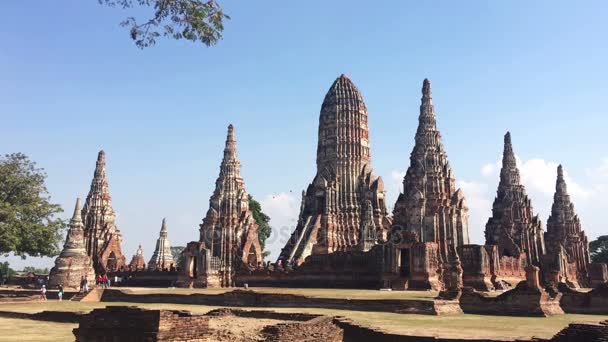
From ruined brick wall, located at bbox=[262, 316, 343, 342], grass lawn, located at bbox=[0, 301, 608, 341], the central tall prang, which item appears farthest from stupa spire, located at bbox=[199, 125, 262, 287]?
ruined brick wall, located at bbox=[262, 316, 343, 342]

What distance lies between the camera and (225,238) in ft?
154

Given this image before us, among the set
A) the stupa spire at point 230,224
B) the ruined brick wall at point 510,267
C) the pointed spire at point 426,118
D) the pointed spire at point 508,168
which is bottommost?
the ruined brick wall at point 510,267

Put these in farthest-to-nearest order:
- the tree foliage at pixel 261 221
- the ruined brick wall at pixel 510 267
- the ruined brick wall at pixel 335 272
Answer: the tree foliage at pixel 261 221 → the ruined brick wall at pixel 510 267 → the ruined brick wall at pixel 335 272

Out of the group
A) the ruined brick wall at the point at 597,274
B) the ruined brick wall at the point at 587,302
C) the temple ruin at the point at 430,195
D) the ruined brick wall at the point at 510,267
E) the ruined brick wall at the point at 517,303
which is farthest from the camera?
the ruined brick wall at the point at 597,274

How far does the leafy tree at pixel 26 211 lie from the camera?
3688 centimetres

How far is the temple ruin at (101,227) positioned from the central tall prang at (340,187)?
18288 mm

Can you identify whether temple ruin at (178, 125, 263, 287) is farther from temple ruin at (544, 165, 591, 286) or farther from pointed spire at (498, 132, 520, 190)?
temple ruin at (544, 165, 591, 286)

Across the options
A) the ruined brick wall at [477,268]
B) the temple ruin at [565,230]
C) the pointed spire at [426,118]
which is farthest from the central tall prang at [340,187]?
the temple ruin at [565,230]

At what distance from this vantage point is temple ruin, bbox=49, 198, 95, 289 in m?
40.2

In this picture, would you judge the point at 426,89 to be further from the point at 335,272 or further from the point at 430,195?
the point at 335,272

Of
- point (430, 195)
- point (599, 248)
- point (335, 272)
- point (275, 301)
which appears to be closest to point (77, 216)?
point (335, 272)

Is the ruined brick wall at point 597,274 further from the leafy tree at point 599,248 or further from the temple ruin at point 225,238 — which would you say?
the temple ruin at point 225,238

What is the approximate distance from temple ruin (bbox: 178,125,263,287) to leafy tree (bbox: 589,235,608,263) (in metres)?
47.8

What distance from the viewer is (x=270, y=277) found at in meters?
40.6
